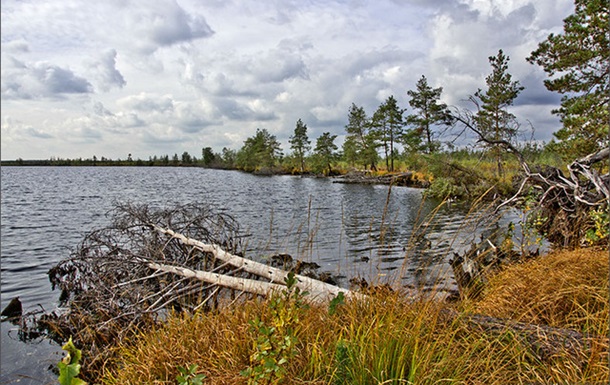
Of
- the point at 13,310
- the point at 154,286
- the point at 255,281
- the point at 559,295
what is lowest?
the point at 13,310

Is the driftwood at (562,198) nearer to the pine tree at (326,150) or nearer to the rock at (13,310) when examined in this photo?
the rock at (13,310)

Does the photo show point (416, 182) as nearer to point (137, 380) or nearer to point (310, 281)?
point (310, 281)

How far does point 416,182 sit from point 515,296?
3160 cm

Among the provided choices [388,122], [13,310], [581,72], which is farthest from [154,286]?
[388,122]

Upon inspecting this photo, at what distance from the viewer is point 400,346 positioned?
2.43 metres

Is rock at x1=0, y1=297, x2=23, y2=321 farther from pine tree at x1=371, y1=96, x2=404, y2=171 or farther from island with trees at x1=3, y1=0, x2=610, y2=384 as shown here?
pine tree at x1=371, y1=96, x2=404, y2=171

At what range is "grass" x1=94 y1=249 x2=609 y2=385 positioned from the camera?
2275 mm

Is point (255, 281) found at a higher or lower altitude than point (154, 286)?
higher

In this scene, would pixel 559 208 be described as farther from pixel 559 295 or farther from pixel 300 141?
pixel 300 141

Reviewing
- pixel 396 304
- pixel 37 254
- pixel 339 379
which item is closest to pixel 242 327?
pixel 339 379

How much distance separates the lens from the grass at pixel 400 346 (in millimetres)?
2275

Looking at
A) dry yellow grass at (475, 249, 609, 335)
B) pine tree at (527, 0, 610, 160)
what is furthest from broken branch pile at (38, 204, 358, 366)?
pine tree at (527, 0, 610, 160)

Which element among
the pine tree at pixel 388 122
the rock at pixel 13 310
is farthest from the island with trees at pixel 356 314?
the pine tree at pixel 388 122

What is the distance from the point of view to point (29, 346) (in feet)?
17.2
